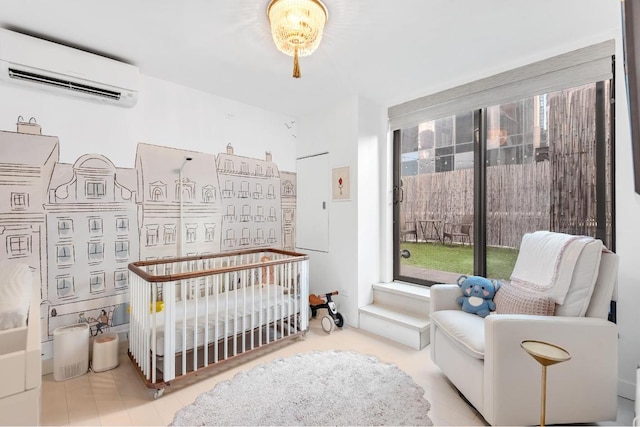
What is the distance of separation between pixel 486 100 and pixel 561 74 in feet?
1.64

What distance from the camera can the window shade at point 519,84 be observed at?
6.58 feet

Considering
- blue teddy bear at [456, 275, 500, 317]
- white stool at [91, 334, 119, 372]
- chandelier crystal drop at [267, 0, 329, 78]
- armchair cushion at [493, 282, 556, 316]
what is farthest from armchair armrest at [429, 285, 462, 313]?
white stool at [91, 334, 119, 372]

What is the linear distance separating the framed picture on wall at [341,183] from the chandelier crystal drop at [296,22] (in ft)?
4.98

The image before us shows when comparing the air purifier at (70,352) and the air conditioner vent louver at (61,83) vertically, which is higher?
the air conditioner vent louver at (61,83)

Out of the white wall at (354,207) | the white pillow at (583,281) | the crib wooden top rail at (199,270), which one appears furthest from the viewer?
the white wall at (354,207)

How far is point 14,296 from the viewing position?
4.58 ft

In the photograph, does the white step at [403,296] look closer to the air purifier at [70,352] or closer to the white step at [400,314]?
the white step at [400,314]

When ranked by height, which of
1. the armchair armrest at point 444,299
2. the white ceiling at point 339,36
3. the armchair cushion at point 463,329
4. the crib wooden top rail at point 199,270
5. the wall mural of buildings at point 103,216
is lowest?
the armchair cushion at point 463,329

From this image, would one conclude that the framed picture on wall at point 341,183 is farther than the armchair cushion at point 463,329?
Yes

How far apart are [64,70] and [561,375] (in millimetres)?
3581

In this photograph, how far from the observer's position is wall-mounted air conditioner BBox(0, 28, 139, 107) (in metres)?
1.90

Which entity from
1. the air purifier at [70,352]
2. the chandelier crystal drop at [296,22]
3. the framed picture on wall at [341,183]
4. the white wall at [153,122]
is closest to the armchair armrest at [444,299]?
the framed picture on wall at [341,183]

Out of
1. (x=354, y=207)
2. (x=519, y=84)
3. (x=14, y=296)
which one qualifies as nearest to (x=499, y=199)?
(x=519, y=84)

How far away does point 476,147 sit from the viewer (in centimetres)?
273
